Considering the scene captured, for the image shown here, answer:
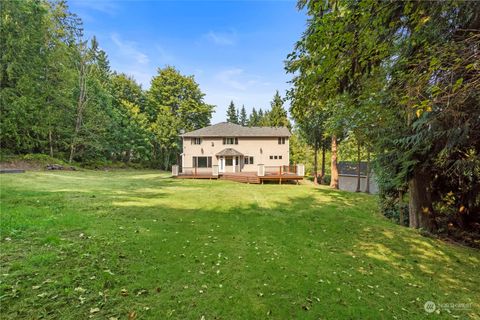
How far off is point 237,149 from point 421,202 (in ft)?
60.0

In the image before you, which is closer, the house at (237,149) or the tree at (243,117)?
the house at (237,149)

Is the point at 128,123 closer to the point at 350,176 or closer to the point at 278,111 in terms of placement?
the point at 350,176

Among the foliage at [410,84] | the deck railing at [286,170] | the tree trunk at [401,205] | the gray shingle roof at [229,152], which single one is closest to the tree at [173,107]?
the gray shingle roof at [229,152]

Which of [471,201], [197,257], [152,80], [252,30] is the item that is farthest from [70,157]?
[471,201]

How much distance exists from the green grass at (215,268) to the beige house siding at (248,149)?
1725 cm

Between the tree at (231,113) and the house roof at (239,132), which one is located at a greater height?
the tree at (231,113)

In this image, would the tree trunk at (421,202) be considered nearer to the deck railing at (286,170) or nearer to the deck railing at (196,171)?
the deck railing at (286,170)

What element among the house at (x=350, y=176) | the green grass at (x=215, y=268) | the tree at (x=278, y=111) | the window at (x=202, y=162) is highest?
the tree at (x=278, y=111)

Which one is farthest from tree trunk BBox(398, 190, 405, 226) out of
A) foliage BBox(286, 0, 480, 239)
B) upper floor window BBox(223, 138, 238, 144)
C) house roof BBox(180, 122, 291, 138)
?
upper floor window BBox(223, 138, 238, 144)

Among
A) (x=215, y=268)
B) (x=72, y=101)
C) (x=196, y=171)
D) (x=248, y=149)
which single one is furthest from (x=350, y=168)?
(x=72, y=101)

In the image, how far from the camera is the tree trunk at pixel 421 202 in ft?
21.9

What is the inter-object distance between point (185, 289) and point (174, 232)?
235cm

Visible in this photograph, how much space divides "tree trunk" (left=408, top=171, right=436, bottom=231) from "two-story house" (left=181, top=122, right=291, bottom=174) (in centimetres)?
1691

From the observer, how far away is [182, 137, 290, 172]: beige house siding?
23844 mm
